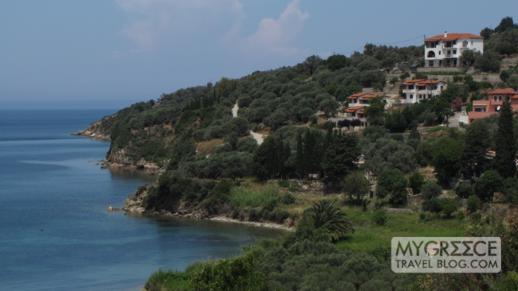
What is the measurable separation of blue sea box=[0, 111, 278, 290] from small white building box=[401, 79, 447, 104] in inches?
868

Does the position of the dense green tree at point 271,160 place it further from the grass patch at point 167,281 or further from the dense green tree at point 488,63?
the dense green tree at point 488,63

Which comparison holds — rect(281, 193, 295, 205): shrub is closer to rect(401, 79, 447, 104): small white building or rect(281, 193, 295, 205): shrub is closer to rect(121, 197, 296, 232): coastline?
rect(121, 197, 296, 232): coastline

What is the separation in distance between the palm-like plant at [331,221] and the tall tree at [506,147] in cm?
853

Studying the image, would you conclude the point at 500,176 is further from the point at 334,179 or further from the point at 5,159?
the point at 5,159

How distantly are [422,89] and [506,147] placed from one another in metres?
20.5

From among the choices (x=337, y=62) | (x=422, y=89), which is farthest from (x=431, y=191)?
(x=337, y=62)

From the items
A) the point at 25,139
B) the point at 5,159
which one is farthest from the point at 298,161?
the point at 25,139

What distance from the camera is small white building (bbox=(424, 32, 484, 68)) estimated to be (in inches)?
2712

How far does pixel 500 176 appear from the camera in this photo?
41.3 m

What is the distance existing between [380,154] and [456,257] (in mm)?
32649

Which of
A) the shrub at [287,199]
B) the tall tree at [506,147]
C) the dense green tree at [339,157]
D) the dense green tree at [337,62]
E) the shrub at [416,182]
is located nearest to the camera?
the tall tree at [506,147]

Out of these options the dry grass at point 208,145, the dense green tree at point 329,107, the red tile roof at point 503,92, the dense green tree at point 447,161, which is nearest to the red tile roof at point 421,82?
the dense green tree at point 329,107

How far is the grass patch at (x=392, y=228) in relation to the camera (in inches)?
1460

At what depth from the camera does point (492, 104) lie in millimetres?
54906
